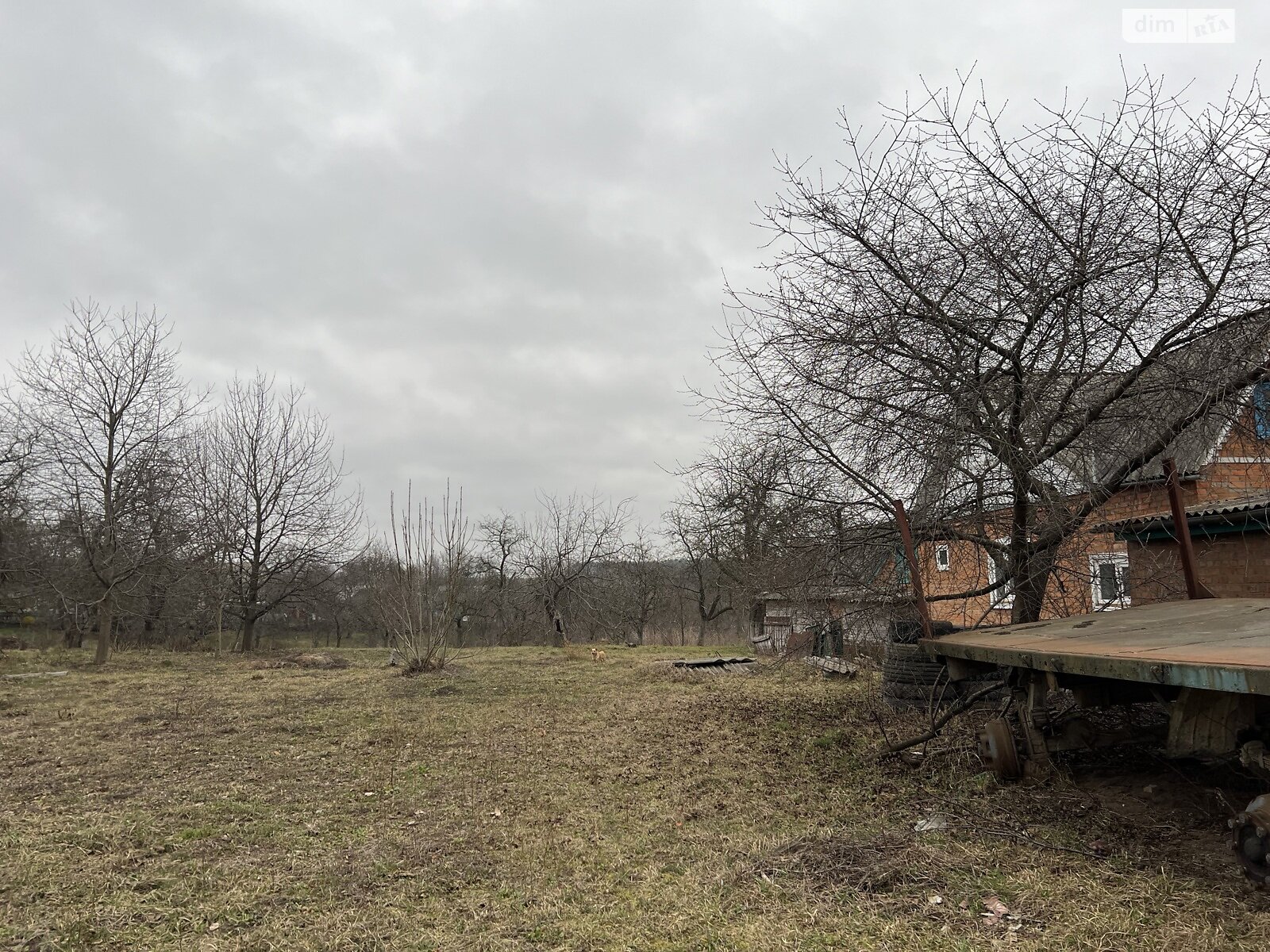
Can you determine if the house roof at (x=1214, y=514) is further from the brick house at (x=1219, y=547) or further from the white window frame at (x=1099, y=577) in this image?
the white window frame at (x=1099, y=577)

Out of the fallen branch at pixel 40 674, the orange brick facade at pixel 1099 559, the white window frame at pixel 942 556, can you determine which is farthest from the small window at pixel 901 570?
the fallen branch at pixel 40 674

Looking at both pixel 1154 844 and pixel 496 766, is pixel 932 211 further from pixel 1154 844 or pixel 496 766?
pixel 496 766

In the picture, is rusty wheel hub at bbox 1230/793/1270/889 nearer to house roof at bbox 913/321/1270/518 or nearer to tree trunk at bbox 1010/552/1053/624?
house roof at bbox 913/321/1270/518

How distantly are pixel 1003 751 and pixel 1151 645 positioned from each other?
135 cm

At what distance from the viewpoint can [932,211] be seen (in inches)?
248

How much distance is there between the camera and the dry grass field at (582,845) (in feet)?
10.2

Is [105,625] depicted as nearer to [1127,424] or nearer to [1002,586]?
[1002,586]

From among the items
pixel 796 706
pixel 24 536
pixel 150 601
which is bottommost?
pixel 796 706

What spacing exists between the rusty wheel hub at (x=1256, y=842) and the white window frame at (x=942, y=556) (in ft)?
13.7

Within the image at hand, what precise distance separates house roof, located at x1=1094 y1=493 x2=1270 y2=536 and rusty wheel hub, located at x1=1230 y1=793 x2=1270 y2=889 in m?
4.28

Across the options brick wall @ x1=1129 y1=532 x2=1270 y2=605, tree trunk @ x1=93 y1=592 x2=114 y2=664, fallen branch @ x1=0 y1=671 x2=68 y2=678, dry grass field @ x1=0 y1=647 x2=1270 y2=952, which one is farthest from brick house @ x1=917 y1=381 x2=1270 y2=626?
tree trunk @ x1=93 y1=592 x2=114 y2=664

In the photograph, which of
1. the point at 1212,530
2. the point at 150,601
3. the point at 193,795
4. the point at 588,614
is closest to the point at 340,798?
the point at 193,795

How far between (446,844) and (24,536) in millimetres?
19856

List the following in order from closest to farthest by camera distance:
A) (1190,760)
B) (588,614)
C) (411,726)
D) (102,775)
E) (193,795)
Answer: (1190,760) → (193,795) → (102,775) → (411,726) → (588,614)
